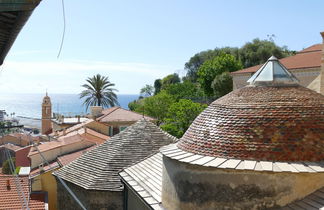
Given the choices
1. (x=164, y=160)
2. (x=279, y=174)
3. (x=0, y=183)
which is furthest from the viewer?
(x=0, y=183)

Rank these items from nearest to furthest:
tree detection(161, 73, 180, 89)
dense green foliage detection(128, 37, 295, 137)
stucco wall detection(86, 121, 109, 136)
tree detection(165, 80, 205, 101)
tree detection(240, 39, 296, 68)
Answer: stucco wall detection(86, 121, 109, 136)
dense green foliage detection(128, 37, 295, 137)
tree detection(240, 39, 296, 68)
tree detection(165, 80, 205, 101)
tree detection(161, 73, 180, 89)

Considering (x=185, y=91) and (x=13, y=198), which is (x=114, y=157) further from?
(x=185, y=91)

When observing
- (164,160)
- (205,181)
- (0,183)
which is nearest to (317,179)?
(205,181)

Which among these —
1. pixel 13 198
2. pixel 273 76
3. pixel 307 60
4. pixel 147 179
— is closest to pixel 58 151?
pixel 13 198

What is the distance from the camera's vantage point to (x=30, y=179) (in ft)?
87.3

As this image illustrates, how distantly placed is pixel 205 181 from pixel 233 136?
155 cm

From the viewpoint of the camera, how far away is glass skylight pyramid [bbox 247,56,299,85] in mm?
12362

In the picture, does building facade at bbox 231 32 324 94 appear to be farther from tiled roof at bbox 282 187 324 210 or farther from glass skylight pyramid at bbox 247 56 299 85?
tiled roof at bbox 282 187 324 210

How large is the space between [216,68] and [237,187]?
55682mm

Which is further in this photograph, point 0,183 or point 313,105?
point 0,183

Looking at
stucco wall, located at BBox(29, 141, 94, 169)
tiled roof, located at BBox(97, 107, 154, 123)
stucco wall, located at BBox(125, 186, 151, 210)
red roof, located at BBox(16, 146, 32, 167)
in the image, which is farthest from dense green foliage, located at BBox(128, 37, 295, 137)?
stucco wall, located at BBox(125, 186, 151, 210)

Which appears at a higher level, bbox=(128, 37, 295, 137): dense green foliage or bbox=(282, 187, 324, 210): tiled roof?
bbox=(128, 37, 295, 137): dense green foliage

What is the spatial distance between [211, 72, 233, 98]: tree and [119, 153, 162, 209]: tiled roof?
138 ft

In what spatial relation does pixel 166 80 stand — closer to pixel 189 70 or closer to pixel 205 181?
pixel 189 70
